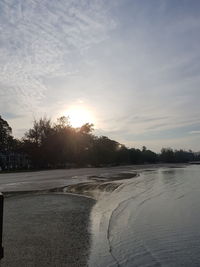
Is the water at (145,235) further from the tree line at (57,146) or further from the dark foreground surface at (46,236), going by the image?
the tree line at (57,146)

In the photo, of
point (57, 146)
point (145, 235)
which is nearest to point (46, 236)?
point (145, 235)

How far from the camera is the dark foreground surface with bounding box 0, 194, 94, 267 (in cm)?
730

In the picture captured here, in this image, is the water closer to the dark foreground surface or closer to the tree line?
the dark foreground surface

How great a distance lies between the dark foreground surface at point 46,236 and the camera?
730 cm

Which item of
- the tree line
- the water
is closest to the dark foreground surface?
the water

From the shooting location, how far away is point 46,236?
30.8 feet

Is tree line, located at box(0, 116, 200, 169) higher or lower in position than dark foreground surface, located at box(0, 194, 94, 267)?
higher

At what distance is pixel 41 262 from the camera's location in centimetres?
704

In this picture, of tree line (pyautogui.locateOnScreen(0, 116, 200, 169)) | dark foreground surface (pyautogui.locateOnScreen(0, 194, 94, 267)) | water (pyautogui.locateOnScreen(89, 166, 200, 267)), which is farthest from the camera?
tree line (pyautogui.locateOnScreen(0, 116, 200, 169))

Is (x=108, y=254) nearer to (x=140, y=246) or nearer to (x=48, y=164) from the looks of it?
(x=140, y=246)

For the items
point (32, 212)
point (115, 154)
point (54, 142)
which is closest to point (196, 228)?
point (32, 212)

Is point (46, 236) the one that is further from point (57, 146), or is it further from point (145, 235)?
point (57, 146)

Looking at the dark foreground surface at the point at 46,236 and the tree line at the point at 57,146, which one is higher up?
the tree line at the point at 57,146

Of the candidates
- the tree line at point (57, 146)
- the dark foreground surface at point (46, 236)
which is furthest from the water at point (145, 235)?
the tree line at point (57, 146)
